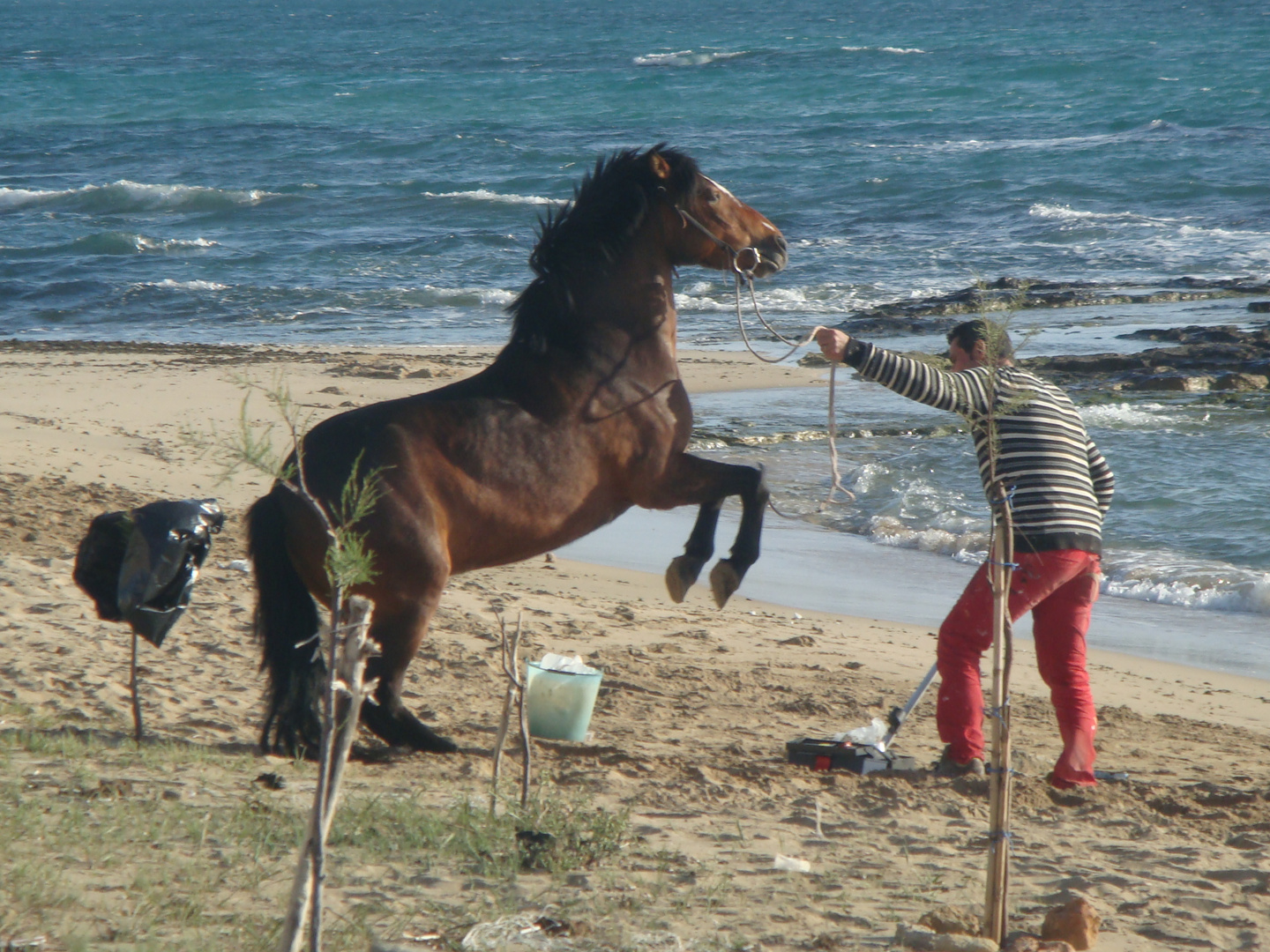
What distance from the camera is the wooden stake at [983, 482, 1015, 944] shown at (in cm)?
312

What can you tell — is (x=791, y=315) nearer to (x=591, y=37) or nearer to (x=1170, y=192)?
(x=1170, y=192)

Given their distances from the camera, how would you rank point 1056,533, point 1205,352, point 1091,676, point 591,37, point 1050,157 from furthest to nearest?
point 591,37, point 1050,157, point 1205,352, point 1091,676, point 1056,533

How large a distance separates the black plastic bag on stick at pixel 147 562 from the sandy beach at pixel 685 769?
1.50ft

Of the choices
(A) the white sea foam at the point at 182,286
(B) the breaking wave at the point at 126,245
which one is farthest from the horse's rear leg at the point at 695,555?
(B) the breaking wave at the point at 126,245

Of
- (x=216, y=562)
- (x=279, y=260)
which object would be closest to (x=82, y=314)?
(x=279, y=260)

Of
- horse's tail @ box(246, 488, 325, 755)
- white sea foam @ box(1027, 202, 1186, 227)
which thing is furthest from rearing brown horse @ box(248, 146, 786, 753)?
white sea foam @ box(1027, 202, 1186, 227)

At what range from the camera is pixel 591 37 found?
7425 centimetres

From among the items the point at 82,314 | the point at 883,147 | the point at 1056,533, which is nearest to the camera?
the point at 1056,533

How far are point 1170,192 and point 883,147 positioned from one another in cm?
914

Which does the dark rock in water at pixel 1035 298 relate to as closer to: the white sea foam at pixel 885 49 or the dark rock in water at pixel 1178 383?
the dark rock in water at pixel 1178 383

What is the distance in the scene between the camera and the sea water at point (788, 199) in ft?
35.4

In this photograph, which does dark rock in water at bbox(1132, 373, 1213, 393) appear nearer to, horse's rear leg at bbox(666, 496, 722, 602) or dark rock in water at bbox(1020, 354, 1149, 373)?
dark rock in water at bbox(1020, 354, 1149, 373)

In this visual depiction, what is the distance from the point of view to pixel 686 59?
192 ft

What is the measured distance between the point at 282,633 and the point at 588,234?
5.86 ft
